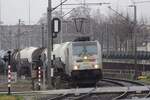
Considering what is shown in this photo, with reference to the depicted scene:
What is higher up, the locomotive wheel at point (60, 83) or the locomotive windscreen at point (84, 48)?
the locomotive windscreen at point (84, 48)

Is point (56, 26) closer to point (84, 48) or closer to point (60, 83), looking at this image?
point (84, 48)

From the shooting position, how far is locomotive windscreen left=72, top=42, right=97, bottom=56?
32.8m

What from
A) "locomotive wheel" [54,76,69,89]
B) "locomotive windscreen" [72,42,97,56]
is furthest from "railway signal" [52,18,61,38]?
"locomotive wheel" [54,76,69,89]

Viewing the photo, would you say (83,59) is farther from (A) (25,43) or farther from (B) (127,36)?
(A) (25,43)

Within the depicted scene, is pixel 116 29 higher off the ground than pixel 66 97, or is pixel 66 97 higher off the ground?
pixel 116 29

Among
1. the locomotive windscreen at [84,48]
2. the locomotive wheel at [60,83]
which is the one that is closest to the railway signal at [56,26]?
the locomotive windscreen at [84,48]

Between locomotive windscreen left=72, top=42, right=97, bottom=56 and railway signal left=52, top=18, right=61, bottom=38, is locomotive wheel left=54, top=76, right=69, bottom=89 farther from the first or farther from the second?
railway signal left=52, top=18, right=61, bottom=38

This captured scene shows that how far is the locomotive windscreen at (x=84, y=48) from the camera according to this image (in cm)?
3284

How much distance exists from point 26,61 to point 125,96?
94.5 ft

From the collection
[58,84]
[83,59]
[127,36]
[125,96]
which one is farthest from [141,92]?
[127,36]

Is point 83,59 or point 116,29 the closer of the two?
point 83,59

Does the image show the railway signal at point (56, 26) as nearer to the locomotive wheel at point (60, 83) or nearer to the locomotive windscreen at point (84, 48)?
the locomotive windscreen at point (84, 48)

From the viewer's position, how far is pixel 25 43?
120250 mm

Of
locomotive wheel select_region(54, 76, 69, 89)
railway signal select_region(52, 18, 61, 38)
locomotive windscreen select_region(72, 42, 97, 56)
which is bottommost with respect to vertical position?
locomotive wheel select_region(54, 76, 69, 89)
